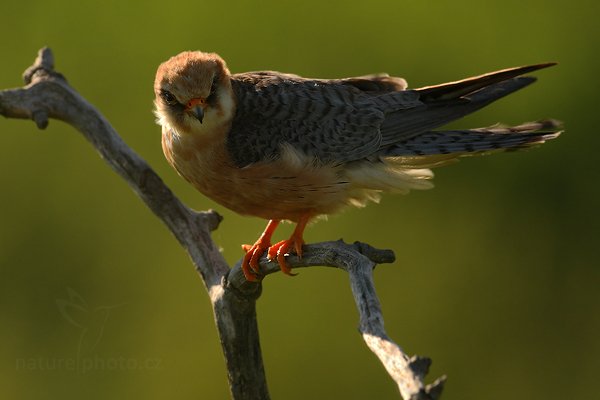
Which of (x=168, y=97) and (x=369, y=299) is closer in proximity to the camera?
(x=369, y=299)

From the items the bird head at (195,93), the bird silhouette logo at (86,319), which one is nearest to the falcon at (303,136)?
the bird head at (195,93)

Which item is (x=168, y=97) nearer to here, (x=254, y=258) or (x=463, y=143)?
(x=254, y=258)

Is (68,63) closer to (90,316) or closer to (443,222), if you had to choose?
(90,316)

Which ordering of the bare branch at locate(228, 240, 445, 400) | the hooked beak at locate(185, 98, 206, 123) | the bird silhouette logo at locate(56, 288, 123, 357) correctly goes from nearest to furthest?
the bare branch at locate(228, 240, 445, 400), the hooked beak at locate(185, 98, 206, 123), the bird silhouette logo at locate(56, 288, 123, 357)

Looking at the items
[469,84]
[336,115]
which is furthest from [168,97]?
[469,84]

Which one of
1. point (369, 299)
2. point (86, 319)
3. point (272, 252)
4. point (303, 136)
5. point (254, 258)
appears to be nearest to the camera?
point (369, 299)

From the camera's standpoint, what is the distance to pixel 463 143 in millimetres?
4148

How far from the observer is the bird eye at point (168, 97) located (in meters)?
4.06

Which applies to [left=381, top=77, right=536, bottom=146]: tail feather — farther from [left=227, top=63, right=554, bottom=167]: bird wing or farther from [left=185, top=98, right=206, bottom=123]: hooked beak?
[left=185, top=98, right=206, bottom=123]: hooked beak

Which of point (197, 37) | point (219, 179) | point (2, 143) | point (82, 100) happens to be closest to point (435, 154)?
point (219, 179)

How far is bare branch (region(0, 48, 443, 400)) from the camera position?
3.49m

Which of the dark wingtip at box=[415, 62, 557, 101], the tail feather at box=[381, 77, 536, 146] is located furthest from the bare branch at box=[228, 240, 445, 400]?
the dark wingtip at box=[415, 62, 557, 101]

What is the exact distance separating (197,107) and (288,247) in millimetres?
683

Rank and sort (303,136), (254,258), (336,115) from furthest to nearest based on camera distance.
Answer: (336,115) < (303,136) < (254,258)
